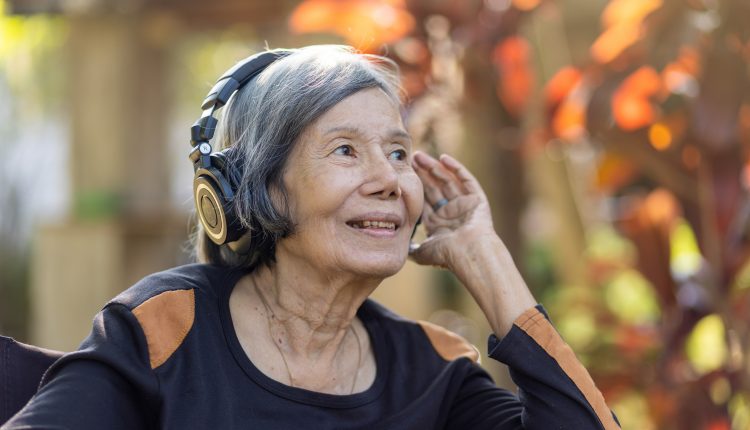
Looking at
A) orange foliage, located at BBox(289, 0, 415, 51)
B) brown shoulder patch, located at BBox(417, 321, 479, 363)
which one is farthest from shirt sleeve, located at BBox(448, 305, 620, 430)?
orange foliage, located at BBox(289, 0, 415, 51)

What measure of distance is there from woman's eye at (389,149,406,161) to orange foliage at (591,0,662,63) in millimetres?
1073

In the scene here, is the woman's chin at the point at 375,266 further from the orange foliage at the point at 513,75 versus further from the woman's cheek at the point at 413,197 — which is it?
the orange foliage at the point at 513,75

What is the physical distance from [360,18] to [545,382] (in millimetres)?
1530

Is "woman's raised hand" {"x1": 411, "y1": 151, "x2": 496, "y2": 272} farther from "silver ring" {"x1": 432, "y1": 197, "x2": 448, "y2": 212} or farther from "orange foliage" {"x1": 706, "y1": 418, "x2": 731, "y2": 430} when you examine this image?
"orange foliage" {"x1": 706, "y1": 418, "x2": 731, "y2": 430}

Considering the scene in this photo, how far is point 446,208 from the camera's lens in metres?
2.02

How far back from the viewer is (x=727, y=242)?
258 centimetres

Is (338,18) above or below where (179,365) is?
above

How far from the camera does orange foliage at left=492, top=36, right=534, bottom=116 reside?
2.94m

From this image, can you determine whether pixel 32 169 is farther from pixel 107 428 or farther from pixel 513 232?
pixel 107 428

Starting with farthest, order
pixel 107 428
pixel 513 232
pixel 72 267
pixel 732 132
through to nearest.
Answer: pixel 72 267, pixel 513 232, pixel 732 132, pixel 107 428

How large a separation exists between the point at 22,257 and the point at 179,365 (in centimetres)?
549

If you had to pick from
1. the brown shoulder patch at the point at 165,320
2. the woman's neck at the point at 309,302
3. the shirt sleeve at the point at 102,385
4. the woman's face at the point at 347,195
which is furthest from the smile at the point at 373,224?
the shirt sleeve at the point at 102,385

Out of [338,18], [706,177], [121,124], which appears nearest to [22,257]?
[121,124]

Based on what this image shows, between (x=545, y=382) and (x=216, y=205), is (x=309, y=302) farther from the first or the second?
(x=545, y=382)
